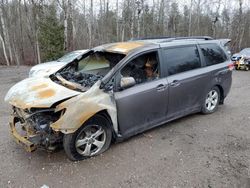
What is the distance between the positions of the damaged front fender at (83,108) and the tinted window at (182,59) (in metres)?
1.46

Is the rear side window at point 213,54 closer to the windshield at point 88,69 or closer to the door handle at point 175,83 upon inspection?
the door handle at point 175,83

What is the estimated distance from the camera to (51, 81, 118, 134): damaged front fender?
306 centimetres

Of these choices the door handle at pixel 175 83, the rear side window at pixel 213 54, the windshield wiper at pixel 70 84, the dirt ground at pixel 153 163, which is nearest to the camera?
the dirt ground at pixel 153 163

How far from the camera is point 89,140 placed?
3494mm

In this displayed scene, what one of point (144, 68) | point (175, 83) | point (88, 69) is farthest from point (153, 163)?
point (88, 69)

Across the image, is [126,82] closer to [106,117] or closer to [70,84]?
[106,117]

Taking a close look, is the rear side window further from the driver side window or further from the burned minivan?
the driver side window

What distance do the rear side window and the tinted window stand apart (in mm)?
299

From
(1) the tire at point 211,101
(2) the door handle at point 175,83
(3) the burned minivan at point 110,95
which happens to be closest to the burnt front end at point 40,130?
(3) the burned minivan at point 110,95

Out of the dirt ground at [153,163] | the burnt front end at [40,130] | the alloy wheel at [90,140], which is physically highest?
the burnt front end at [40,130]

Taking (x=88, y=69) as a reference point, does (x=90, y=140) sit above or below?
below

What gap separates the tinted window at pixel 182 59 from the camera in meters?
4.29

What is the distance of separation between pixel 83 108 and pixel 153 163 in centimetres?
135

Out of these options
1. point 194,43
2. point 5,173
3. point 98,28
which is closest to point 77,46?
point 98,28
